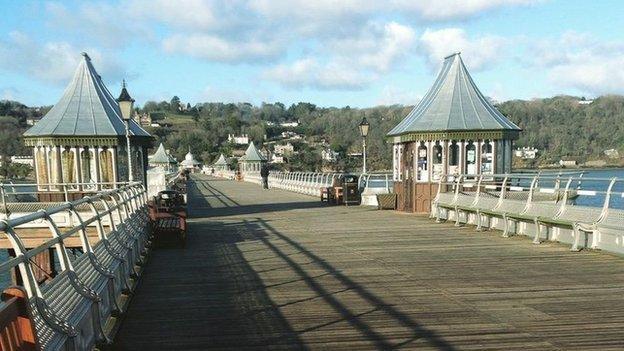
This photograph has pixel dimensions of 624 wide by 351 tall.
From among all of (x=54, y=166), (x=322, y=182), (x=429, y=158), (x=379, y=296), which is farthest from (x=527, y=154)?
(x=379, y=296)

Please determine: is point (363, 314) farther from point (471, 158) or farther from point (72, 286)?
point (471, 158)

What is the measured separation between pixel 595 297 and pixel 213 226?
11.2 meters

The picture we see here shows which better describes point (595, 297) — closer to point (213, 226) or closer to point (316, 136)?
point (213, 226)

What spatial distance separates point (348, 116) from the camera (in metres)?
162

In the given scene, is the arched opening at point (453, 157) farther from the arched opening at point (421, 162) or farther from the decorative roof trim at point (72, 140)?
the decorative roof trim at point (72, 140)

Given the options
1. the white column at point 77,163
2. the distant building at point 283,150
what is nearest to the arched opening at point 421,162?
the white column at point 77,163

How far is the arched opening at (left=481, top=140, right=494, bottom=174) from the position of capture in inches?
686

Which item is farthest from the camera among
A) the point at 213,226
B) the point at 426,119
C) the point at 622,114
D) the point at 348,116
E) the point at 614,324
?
the point at 348,116

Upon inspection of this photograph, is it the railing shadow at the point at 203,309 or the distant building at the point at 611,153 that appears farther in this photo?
the distant building at the point at 611,153

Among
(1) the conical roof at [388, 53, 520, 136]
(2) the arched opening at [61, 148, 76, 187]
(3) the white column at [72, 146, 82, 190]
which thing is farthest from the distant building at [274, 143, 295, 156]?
(3) the white column at [72, 146, 82, 190]

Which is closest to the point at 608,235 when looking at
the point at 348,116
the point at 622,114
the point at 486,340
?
the point at 486,340

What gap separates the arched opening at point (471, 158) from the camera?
17.4 m

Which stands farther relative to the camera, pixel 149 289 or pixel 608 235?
pixel 608 235

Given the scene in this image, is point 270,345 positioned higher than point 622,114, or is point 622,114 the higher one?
point 622,114
